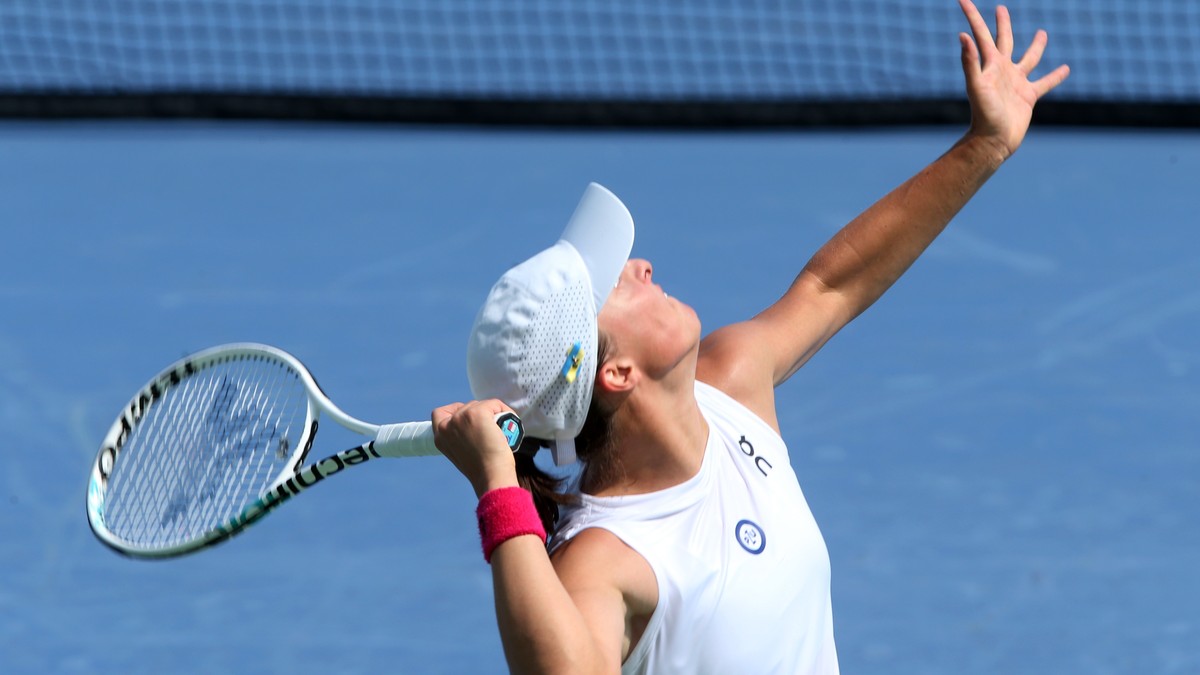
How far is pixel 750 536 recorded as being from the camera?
3.13 metres

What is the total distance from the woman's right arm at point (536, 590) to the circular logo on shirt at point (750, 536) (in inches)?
11.9

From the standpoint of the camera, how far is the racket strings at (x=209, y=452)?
11.6 feet

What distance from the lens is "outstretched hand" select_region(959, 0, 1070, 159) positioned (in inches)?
145

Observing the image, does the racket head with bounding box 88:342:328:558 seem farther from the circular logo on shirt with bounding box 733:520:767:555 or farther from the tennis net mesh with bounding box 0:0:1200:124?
the tennis net mesh with bounding box 0:0:1200:124

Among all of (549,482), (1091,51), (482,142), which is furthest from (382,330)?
(1091,51)

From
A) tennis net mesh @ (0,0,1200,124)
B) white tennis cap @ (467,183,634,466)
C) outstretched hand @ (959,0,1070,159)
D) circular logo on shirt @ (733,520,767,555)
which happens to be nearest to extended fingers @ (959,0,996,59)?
outstretched hand @ (959,0,1070,159)

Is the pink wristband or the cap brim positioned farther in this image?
the cap brim

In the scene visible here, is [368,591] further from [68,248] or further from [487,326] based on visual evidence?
[68,248]

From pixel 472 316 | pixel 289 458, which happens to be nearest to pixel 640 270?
pixel 289 458

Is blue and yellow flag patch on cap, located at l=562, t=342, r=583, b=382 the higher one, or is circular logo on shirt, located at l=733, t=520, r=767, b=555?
blue and yellow flag patch on cap, located at l=562, t=342, r=583, b=382

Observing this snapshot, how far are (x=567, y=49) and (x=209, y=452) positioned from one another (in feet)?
20.6

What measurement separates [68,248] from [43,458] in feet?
6.25

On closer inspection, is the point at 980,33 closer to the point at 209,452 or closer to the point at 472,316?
the point at 209,452

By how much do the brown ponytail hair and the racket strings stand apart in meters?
0.55
